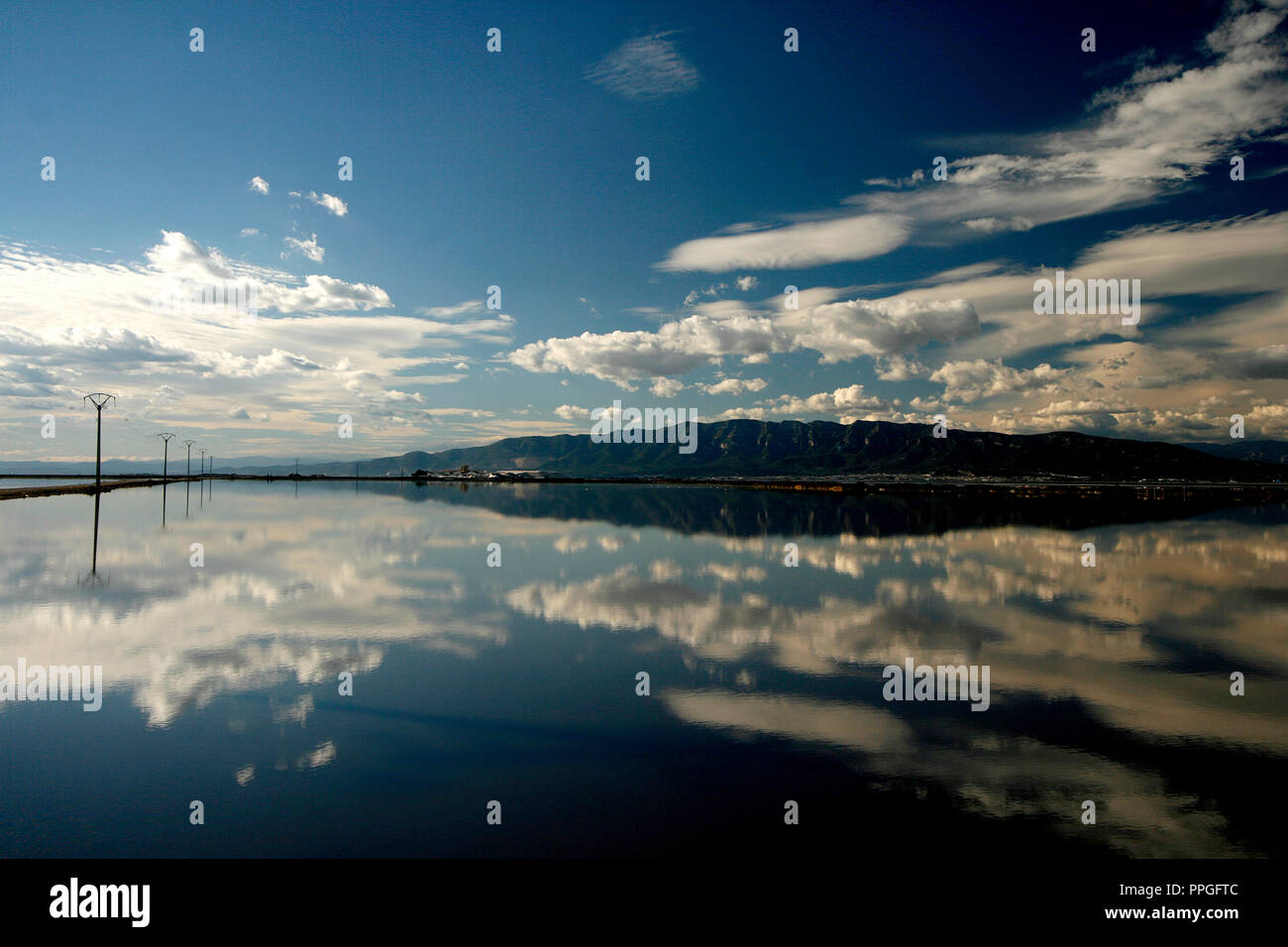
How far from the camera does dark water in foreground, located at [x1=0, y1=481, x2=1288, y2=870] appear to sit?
33.7 ft

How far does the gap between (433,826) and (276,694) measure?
8203 mm

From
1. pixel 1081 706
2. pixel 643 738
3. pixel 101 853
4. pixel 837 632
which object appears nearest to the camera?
pixel 101 853

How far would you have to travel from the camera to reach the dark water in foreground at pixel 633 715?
33.7ft

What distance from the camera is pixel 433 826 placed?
10.2 m

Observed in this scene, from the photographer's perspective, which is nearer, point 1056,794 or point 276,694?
point 1056,794

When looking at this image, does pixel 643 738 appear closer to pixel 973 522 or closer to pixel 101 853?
pixel 101 853

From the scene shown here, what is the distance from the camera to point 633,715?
49.5 ft

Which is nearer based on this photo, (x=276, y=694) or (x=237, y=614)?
(x=276, y=694)

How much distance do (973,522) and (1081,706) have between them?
63281 mm
